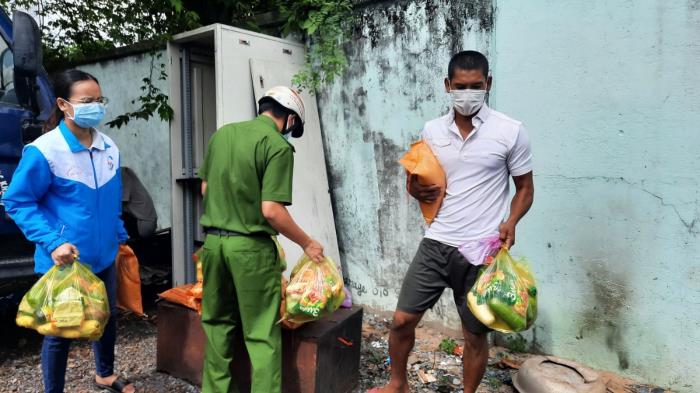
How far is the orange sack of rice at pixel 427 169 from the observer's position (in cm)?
259

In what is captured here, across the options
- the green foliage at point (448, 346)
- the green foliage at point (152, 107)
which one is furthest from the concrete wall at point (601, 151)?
the green foliage at point (152, 107)

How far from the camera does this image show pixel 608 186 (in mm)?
3158

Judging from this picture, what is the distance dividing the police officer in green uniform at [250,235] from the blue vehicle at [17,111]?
148 centimetres

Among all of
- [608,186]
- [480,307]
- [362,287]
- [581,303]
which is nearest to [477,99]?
[480,307]

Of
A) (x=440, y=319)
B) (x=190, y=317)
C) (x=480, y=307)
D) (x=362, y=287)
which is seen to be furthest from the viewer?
(x=362, y=287)

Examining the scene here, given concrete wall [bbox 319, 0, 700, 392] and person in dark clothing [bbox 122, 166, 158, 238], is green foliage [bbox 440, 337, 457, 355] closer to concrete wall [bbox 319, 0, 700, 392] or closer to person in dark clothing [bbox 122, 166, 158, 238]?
concrete wall [bbox 319, 0, 700, 392]

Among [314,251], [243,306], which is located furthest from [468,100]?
[243,306]

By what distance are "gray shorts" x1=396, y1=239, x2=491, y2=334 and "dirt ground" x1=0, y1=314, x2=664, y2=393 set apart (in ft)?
2.62

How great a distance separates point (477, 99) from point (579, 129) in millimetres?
1074

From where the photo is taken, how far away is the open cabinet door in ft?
13.7

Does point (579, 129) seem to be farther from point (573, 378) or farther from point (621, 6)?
point (573, 378)

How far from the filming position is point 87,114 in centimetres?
265

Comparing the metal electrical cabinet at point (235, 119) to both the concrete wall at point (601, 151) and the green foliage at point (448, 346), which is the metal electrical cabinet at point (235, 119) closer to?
the concrete wall at point (601, 151)

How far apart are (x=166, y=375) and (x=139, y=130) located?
394cm
